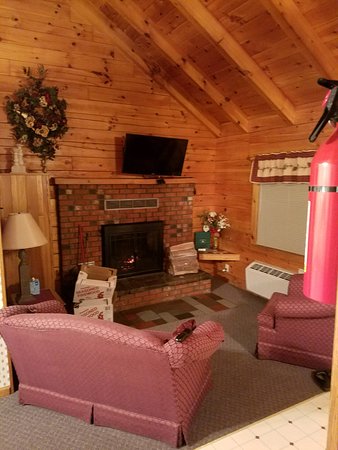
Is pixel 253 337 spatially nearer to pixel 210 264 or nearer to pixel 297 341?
pixel 297 341

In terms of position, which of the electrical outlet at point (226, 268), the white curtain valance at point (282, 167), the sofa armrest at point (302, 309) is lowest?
the electrical outlet at point (226, 268)

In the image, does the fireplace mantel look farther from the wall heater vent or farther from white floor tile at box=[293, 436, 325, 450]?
white floor tile at box=[293, 436, 325, 450]

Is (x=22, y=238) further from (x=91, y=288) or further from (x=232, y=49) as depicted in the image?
(x=232, y=49)

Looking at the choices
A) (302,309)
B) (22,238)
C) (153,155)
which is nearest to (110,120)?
(153,155)

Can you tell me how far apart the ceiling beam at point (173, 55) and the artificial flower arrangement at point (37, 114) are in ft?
3.68

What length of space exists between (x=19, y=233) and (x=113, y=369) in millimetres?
1443

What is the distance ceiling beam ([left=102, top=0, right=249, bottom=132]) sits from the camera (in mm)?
3424

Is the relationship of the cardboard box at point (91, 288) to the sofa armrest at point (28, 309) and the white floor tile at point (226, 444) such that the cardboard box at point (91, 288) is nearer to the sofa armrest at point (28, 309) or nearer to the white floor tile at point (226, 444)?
the sofa armrest at point (28, 309)

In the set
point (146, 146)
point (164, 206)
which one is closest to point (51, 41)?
point (146, 146)

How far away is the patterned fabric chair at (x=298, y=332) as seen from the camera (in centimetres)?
259

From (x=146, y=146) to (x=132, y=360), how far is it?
3.05 meters

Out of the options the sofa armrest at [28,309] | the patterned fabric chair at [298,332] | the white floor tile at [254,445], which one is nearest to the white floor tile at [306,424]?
the white floor tile at [254,445]

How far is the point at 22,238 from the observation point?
2.69 metres

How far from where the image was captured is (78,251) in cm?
411
